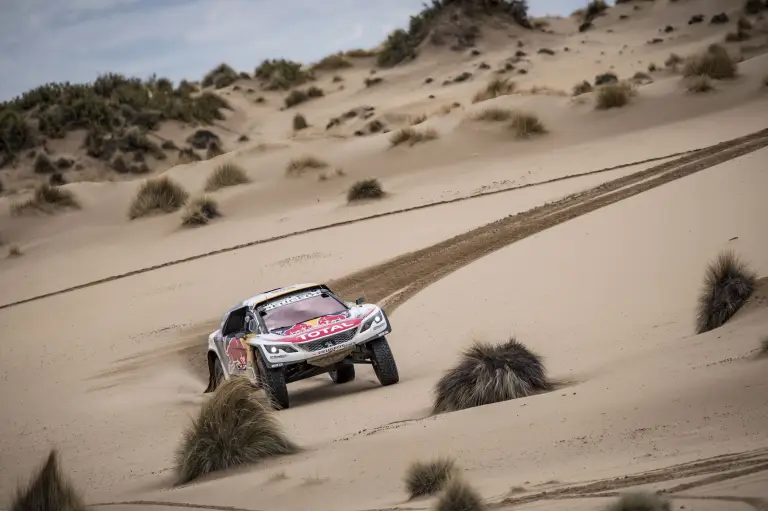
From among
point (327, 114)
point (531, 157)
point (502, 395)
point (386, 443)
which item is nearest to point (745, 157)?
point (531, 157)

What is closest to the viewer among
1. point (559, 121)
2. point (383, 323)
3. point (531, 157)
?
point (383, 323)

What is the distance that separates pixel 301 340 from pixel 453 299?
5875 millimetres

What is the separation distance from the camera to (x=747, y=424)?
838cm

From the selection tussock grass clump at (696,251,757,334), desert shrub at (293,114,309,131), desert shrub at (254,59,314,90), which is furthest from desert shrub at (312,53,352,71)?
tussock grass clump at (696,251,757,334)

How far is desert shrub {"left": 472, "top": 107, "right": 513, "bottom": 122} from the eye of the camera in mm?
33656

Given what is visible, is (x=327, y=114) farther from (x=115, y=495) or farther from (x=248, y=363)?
(x=115, y=495)

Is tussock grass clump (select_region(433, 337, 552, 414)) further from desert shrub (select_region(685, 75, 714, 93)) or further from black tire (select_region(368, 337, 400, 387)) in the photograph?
desert shrub (select_region(685, 75, 714, 93))

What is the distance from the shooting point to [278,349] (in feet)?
47.1

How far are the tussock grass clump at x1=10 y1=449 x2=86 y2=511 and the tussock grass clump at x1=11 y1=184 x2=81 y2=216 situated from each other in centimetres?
2566

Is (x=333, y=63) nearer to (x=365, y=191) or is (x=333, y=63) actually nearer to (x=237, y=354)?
(x=365, y=191)

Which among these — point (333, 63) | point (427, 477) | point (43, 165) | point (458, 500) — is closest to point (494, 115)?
point (43, 165)

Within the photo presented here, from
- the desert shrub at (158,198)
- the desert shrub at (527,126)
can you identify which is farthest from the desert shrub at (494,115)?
the desert shrub at (158,198)

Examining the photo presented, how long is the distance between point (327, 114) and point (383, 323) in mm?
36826

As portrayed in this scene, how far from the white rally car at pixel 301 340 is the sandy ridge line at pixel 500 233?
479cm
